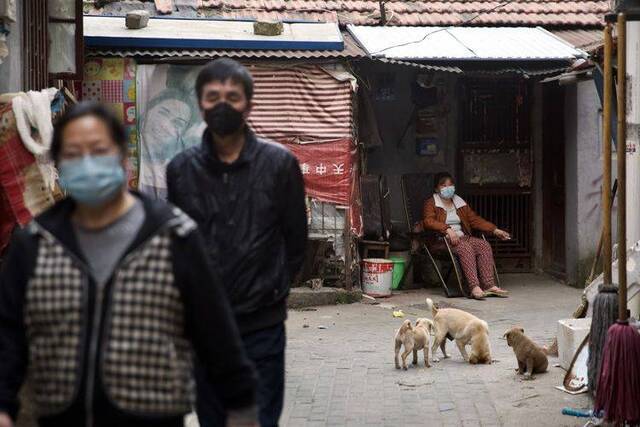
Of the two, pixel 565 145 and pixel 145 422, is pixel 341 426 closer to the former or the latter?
pixel 145 422

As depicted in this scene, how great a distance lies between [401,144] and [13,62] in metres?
7.84

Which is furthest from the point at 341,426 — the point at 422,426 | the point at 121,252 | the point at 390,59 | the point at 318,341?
the point at 390,59

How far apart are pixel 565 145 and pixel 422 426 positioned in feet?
26.0

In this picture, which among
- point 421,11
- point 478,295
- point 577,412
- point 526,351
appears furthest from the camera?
point 421,11

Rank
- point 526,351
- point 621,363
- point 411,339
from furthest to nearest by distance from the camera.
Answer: point 411,339 < point 526,351 < point 621,363

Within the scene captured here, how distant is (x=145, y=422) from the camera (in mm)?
2998

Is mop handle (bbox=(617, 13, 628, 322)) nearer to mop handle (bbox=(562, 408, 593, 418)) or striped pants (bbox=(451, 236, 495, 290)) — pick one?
mop handle (bbox=(562, 408, 593, 418))

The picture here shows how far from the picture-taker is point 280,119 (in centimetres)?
1253

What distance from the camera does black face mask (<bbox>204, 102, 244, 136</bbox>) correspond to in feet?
14.0

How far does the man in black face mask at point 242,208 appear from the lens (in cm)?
428

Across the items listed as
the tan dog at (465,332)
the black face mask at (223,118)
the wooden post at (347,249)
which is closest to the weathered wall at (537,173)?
the wooden post at (347,249)

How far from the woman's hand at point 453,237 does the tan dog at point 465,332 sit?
427cm

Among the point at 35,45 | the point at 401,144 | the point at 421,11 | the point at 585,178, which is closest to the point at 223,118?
the point at 35,45

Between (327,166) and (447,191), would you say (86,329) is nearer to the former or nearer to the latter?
(327,166)
